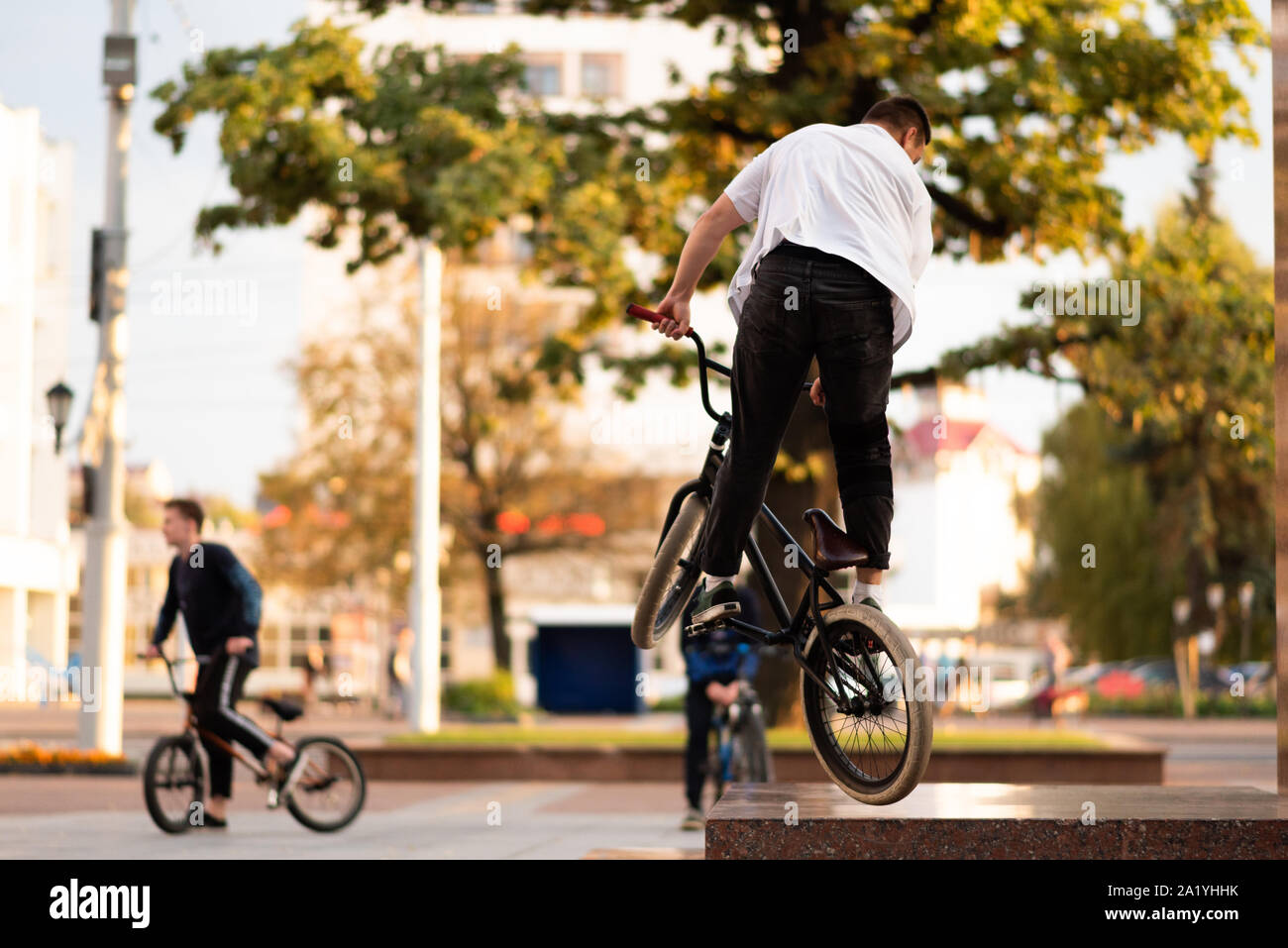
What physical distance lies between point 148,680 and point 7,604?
4740 millimetres

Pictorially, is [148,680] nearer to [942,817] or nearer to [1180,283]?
[1180,283]

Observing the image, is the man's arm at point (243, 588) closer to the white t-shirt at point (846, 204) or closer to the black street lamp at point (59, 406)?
the white t-shirt at point (846, 204)

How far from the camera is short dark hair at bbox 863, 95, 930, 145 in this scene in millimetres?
5473

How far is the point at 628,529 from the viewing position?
122ft

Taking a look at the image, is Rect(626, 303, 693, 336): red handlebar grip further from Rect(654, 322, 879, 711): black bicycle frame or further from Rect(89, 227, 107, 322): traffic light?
Rect(89, 227, 107, 322): traffic light

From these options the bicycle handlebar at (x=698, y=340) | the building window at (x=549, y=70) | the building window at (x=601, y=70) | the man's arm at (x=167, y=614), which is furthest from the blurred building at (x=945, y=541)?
the bicycle handlebar at (x=698, y=340)

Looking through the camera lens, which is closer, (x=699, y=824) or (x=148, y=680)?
(x=699, y=824)

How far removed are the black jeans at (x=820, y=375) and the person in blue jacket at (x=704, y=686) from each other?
5.05 meters

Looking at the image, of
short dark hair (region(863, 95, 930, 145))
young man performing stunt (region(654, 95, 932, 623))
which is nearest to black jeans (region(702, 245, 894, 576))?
young man performing stunt (region(654, 95, 932, 623))

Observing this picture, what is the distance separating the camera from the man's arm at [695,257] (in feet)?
17.9

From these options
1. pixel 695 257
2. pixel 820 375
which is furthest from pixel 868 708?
pixel 695 257

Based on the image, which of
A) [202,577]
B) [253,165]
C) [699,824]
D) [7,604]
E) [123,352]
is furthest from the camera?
[7,604]

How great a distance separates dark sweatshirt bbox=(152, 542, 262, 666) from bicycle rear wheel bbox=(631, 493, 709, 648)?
4.76 metres
